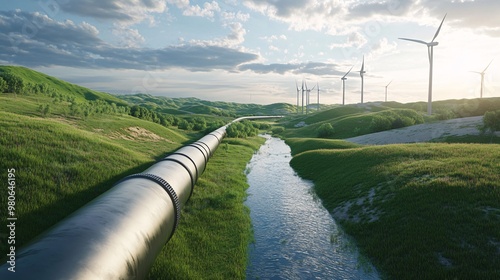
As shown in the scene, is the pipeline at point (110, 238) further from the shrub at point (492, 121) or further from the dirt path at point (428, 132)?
the dirt path at point (428, 132)

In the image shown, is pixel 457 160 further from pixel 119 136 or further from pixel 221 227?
pixel 119 136

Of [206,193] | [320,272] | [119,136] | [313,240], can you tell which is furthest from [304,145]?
[320,272]

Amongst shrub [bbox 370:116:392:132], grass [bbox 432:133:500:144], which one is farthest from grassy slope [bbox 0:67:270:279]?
shrub [bbox 370:116:392:132]

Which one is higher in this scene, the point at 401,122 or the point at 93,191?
the point at 401,122

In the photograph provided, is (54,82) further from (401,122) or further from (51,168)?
(51,168)

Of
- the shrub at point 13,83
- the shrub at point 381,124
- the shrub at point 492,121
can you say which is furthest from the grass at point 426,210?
the shrub at point 13,83

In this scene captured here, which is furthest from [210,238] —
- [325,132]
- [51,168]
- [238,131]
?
[325,132]

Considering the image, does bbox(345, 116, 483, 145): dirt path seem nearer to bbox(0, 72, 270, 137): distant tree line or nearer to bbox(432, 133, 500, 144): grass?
bbox(432, 133, 500, 144): grass
